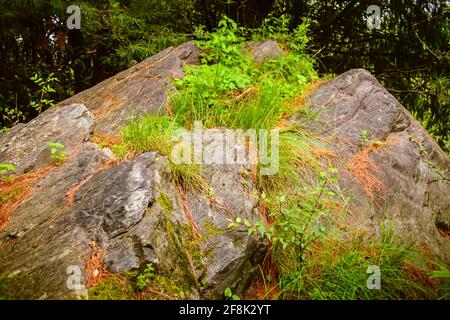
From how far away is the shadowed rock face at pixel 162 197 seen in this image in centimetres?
222

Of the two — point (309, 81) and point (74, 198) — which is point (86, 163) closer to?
point (74, 198)

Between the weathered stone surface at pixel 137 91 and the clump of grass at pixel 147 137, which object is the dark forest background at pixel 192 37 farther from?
the clump of grass at pixel 147 137

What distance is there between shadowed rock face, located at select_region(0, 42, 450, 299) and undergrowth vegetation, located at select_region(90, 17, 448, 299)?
157 millimetres

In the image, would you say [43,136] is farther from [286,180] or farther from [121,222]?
[286,180]

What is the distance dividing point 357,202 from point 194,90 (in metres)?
1.89

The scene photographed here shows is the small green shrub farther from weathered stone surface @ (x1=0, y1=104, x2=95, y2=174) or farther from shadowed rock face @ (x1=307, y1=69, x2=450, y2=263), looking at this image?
shadowed rock face @ (x1=307, y1=69, x2=450, y2=263)

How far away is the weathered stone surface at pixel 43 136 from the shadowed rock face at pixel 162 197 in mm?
11

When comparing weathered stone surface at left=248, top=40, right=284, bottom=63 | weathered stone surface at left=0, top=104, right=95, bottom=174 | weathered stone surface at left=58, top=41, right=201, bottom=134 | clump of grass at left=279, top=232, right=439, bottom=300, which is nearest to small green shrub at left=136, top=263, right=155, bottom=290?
clump of grass at left=279, top=232, right=439, bottom=300

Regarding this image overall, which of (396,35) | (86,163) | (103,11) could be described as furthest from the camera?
(396,35)

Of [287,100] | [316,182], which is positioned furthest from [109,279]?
[287,100]

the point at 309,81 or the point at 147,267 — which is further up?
the point at 309,81

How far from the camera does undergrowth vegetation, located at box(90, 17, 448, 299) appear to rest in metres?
2.52

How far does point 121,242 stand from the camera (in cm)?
223

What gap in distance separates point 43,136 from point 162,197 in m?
1.50
